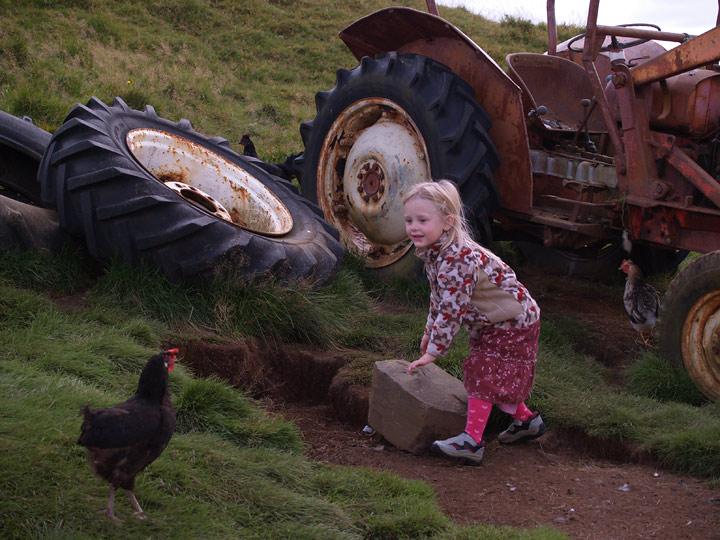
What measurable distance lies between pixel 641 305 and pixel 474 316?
6.46ft

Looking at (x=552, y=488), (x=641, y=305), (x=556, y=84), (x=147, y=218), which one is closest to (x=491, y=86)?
(x=556, y=84)

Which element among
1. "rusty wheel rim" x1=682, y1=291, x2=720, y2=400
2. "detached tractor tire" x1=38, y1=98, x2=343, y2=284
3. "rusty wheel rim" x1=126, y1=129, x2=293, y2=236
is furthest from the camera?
"rusty wheel rim" x1=126, y1=129, x2=293, y2=236

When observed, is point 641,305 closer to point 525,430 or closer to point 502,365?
point 525,430

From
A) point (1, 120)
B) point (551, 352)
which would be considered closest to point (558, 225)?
point (551, 352)

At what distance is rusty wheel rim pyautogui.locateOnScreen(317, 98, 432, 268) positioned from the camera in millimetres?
5184

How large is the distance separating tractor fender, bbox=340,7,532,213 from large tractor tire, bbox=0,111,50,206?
2.64 m

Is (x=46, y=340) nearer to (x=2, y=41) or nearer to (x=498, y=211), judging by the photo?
(x=498, y=211)

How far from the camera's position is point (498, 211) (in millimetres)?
5117

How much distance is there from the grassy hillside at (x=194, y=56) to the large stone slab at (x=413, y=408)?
4699 millimetres

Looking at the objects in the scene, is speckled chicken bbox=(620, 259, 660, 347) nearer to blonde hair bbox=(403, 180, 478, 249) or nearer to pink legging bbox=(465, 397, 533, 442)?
pink legging bbox=(465, 397, 533, 442)

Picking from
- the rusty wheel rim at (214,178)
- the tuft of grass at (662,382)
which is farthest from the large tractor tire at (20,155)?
the tuft of grass at (662,382)

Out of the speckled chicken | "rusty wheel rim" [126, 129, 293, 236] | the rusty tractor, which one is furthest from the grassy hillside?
the speckled chicken

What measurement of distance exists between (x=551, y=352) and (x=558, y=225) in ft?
2.78

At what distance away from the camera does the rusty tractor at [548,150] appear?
163 inches
